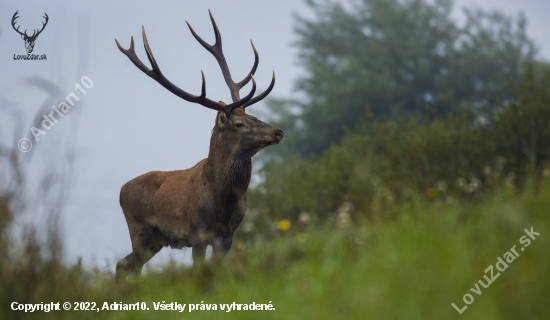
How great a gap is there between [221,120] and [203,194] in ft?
2.40

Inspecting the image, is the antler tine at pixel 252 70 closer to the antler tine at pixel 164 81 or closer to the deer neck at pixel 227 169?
the antler tine at pixel 164 81

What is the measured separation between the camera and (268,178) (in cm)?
1261

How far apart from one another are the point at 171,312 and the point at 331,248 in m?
0.92

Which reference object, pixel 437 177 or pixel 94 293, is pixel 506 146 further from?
pixel 94 293

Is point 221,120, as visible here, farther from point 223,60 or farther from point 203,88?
point 223,60

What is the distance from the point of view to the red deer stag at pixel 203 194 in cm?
495

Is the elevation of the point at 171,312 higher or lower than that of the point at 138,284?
lower

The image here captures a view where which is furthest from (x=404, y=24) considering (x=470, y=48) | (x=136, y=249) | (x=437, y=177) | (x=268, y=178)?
(x=136, y=249)

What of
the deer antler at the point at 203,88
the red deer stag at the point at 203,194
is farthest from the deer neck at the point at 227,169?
the deer antler at the point at 203,88

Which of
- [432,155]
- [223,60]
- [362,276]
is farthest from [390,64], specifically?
[362,276]

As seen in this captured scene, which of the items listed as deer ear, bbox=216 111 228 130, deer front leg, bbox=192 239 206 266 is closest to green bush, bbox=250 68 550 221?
deer ear, bbox=216 111 228 130

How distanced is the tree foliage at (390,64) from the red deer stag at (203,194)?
46.7 feet

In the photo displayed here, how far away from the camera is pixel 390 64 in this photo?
67.7 feet

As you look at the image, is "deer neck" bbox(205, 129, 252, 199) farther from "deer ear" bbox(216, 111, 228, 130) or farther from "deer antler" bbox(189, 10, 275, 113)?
"deer antler" bbox(189, 10, 275, 113)
